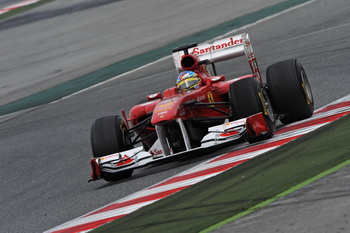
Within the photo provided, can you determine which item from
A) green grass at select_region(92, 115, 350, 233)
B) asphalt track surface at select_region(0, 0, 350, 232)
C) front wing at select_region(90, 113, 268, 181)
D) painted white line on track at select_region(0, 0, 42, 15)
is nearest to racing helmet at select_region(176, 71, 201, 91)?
asphalt track surface at select_region(0, 0, 350, 232)

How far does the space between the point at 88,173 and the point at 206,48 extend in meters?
2.48

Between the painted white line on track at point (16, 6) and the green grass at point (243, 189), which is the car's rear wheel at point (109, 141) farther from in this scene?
the painted white line on track at point (16, 6)

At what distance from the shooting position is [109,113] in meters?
16.1

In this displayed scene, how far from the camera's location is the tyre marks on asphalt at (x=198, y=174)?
802 centimetres

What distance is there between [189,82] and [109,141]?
1304mm

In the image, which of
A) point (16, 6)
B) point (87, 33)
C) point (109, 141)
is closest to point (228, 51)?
point (109, 141)

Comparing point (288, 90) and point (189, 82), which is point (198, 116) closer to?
point (189, 82)

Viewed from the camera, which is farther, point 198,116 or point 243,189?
point 198,116

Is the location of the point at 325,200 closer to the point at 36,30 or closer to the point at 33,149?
the point at 33,149

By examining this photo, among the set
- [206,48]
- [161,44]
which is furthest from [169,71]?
[206,48]

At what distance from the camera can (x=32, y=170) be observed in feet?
40.5

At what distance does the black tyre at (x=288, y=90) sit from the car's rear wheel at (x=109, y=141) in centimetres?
195

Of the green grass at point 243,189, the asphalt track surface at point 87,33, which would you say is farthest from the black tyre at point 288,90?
the asphalt track surface at point 87,33

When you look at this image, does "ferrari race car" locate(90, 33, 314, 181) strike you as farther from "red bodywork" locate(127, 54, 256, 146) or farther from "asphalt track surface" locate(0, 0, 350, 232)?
"asphalt track surface" locate(0, 0, 350, 232)
